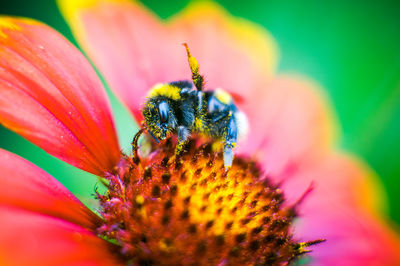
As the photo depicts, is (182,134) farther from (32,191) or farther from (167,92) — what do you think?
(32,191)

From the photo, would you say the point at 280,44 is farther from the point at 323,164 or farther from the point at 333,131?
the point at 323,164

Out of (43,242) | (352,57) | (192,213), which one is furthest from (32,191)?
(352,57)

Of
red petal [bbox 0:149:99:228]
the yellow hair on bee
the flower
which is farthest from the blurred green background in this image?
red petal [bbox 0:149:99:228]

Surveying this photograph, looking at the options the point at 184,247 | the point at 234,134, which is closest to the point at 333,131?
the point at 234,134

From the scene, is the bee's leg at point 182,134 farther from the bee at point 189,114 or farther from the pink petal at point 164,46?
the pink petal at point 164,46

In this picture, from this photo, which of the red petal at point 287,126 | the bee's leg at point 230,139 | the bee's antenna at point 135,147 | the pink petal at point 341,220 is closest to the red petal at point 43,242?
the bee's antenna at point 135,147
